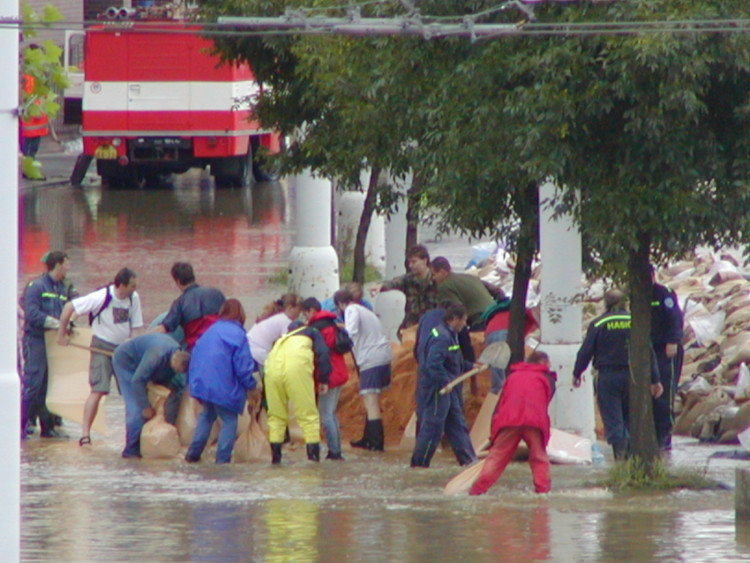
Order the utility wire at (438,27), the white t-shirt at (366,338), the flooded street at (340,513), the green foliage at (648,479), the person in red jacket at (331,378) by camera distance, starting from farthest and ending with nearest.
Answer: the white t-shirt at (366,338)
the person in red jacket at (331,378)
the green foliage at (648,479)
the flooded street at (340,513)
the utility wire at (438,27)

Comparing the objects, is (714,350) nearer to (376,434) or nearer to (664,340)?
(664,340)

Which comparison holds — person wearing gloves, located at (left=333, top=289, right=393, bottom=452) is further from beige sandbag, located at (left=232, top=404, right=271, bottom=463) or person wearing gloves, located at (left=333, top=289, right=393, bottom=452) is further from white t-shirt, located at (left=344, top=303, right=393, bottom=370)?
beige sandbag, located at (left=232, top=404, right=271, bottom=463)

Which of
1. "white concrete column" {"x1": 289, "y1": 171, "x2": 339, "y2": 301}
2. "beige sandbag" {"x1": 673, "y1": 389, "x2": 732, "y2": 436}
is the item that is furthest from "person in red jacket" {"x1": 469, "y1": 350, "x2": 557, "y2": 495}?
"white concrete column" {"x1": 289, "y1": 171, "x2": 339, "y2": 301}

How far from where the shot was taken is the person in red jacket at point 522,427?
1063 centimetres

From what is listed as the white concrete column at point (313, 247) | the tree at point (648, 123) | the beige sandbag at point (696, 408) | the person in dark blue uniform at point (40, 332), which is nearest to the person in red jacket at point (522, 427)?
the tree at point (648, 123)

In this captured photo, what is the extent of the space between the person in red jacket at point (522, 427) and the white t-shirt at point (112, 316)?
142 inches

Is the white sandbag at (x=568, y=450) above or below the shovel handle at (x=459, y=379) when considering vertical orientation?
below

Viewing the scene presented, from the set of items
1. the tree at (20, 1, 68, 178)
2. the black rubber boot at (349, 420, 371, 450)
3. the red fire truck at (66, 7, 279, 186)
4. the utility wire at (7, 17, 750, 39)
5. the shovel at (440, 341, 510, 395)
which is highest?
the red fire truck at (66, 7, 279, 186)

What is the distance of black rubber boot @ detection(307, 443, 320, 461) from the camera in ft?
40.0

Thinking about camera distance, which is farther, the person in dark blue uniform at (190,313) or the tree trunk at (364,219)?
the tree trunk at (364,219)

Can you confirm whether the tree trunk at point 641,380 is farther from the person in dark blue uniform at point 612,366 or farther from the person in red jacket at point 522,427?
the person in dark blue uniform at point 612,366

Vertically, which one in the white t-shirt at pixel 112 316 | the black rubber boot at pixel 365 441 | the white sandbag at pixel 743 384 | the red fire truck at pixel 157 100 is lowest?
the black rubber boot at pixel 365 441

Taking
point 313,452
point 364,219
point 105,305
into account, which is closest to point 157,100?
point 364,219

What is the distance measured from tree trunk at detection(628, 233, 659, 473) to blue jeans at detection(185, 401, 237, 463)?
3134 mm
